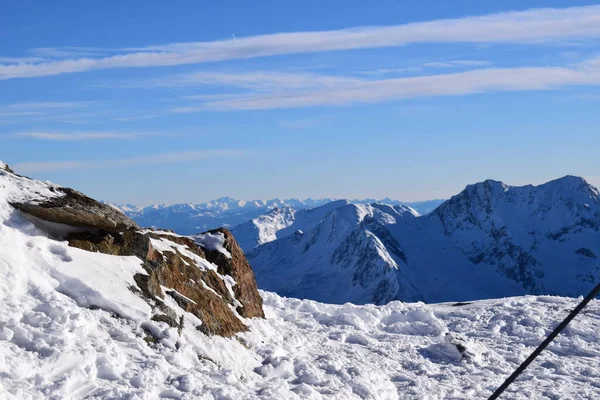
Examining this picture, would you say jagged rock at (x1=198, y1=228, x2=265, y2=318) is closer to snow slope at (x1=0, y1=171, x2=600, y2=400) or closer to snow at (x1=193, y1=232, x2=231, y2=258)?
snow at (x1=193, y1=232, x2=231, y2=258)

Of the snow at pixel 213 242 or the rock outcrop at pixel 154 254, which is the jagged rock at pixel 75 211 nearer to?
the rock outcrop at pixel 154 254

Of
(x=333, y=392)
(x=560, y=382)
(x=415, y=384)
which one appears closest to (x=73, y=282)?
(x=333, y=392)

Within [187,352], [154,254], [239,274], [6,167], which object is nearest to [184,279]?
[154,254]

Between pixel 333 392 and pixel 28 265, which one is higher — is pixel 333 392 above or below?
below

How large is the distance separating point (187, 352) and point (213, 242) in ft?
27.2

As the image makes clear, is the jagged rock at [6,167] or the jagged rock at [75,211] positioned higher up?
the jagged rock at [6,167]

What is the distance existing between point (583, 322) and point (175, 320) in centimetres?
2371

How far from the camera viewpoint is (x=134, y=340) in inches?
655

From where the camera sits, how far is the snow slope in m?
14.5

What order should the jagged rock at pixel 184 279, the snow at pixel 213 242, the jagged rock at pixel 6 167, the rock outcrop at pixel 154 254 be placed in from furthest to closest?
the snow at pixel 213 242 < the jagged rock at pixel 6 167 < the jagged rock at pixel 184 279 < the rock outcrop at pixel 154 254

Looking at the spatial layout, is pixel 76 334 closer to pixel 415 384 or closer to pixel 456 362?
pixel 415 384

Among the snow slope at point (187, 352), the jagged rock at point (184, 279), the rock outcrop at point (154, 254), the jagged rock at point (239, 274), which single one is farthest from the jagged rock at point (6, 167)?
the jagged rock at point (239, 274)

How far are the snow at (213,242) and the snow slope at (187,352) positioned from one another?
134mm

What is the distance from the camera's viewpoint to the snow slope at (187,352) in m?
14.5
